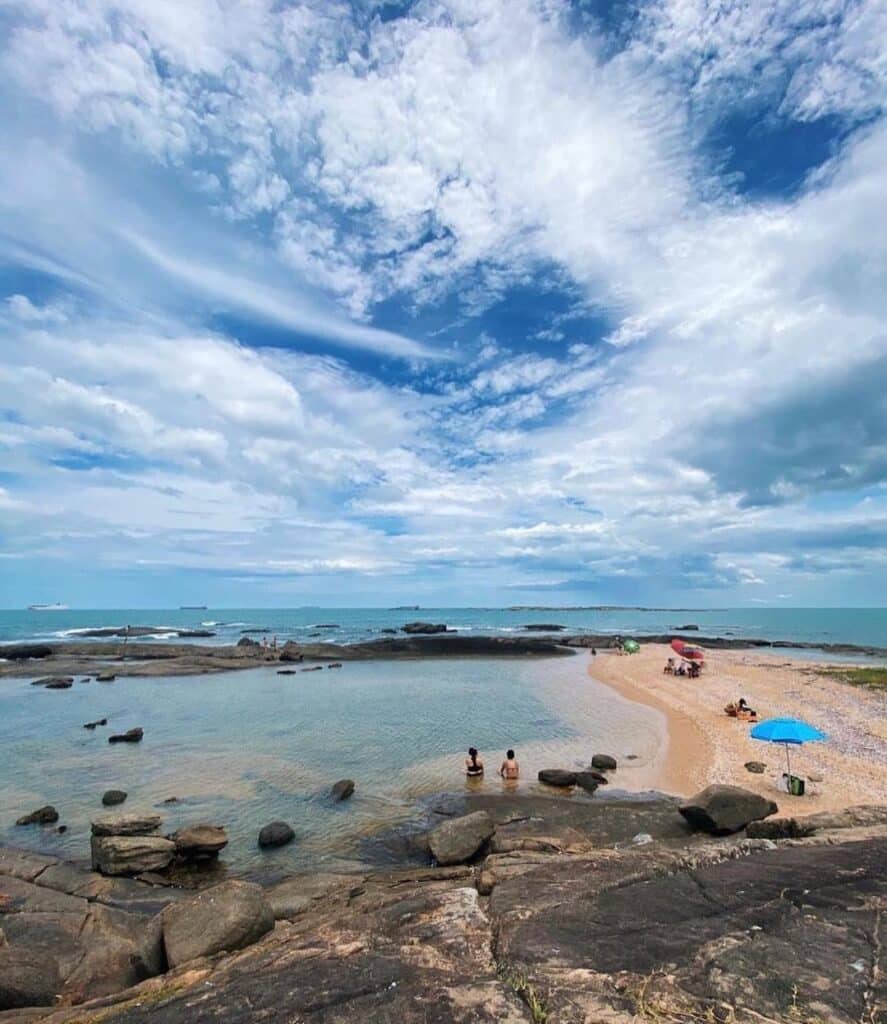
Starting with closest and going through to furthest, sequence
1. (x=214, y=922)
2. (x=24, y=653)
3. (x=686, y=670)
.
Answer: (x=214, y=922) < (x=686, y=670) < (x=24, y=653)

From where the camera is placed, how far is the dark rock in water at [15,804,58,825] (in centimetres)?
1856

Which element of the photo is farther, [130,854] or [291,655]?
[291,655]

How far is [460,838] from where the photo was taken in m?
14.8

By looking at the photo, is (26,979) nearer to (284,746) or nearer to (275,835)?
(275,835)

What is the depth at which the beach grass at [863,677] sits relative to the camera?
41.1 metres

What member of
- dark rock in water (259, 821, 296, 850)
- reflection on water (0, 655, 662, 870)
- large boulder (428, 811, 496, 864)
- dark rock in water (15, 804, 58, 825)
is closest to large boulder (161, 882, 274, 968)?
large boulder (428, 811, 496, 864)

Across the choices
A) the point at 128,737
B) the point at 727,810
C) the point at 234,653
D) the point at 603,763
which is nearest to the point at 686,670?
the point at 603,763

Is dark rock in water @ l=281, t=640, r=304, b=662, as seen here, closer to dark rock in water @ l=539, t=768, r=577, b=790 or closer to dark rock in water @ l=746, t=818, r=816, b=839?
dark rock in water @ l=539, t=768, r=577, b=790

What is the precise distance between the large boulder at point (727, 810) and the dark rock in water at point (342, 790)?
1122 cm

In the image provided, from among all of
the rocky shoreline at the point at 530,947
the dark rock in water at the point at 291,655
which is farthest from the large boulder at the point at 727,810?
the dark rock in water at the point at 291,655

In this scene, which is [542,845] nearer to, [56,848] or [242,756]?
[56,848]

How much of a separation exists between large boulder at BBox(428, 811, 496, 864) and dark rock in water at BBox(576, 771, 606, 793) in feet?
21.1

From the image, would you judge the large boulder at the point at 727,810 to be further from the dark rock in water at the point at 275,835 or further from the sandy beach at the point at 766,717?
the dark rock in water at the point at 275,835

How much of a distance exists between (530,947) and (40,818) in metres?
18.9
